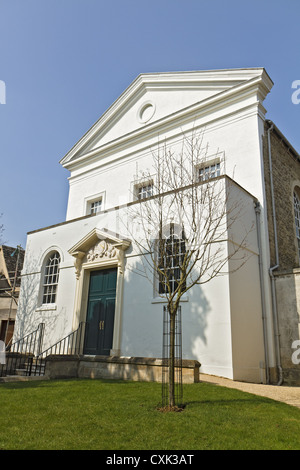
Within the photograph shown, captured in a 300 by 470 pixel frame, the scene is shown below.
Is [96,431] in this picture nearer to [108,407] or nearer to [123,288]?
[108,407]

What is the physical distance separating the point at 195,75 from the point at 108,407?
1428cm

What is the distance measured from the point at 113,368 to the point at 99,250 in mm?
5115

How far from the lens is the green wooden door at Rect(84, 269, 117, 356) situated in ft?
42.3

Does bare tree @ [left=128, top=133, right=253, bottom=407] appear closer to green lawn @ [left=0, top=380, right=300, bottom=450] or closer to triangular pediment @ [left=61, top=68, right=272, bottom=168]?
green lawn @ [left=0, top=380, right=300, bottom=450]

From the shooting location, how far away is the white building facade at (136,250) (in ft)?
35.2

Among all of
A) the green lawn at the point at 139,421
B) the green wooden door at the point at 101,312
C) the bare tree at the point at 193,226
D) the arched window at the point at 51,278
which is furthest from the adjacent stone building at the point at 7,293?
the green lawn at the point at 139,421

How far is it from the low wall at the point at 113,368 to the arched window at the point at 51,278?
207 inches

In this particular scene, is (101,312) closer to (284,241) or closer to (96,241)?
(96,241)

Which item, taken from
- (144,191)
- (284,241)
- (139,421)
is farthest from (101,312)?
(139,421)

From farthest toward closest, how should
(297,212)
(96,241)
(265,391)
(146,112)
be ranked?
1. (146,112)
2. (297,212)
3. (96,241)
4. (265,391)

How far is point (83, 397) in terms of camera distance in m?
7.09

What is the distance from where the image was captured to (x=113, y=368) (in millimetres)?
9766

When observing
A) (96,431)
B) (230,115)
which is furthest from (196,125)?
(96,431)

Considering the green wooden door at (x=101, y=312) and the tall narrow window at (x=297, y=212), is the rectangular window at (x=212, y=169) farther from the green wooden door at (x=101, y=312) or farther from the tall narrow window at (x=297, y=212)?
the green wooden door at (x=101, y=312)
